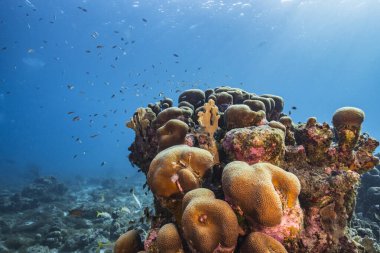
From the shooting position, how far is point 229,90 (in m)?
7.62

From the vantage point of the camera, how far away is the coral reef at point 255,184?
A: 3.10 meters

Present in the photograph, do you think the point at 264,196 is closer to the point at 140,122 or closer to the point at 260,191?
the point at 260,191

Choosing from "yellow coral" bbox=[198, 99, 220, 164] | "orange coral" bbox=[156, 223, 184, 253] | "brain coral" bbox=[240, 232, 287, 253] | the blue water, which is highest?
the blue water

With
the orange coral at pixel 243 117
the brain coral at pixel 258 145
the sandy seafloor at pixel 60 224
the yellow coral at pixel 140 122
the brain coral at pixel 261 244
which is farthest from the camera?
the sandy seafloor at pixel 60 224

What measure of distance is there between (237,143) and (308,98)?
196m

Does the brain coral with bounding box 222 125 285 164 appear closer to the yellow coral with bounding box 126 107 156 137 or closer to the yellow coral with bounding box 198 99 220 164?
the yellow coral with bounding box 198 99 220 164

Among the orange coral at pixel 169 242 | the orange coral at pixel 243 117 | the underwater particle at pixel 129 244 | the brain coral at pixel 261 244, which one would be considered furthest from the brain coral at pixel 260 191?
the underwater particle at pixel 129 244

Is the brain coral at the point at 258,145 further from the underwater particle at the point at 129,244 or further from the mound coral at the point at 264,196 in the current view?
the underwater particle at the point at 129,244

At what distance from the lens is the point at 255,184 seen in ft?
10.1

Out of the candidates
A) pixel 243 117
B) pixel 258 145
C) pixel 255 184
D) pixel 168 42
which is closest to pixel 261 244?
pixel 255 184

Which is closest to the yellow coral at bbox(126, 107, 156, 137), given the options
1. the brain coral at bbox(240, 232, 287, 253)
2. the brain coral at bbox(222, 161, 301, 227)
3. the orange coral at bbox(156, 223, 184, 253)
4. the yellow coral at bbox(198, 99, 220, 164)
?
the yellow coral at bbox(198, 99, 220, 164)

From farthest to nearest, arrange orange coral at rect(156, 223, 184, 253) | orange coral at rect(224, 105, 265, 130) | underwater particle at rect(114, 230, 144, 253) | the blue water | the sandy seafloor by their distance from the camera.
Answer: the blue water < the sandy seafloor < orange coral at rect(224, 105, 265, 130) < underwater particle at rect(114, 230, 144, 253) < orange coral at rect(156, 223, 184, 253)

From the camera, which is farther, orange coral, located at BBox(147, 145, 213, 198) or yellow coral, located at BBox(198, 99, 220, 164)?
yellow coral, located at BBox(198, 99, 220, 164)

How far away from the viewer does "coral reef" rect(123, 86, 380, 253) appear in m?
3.10
